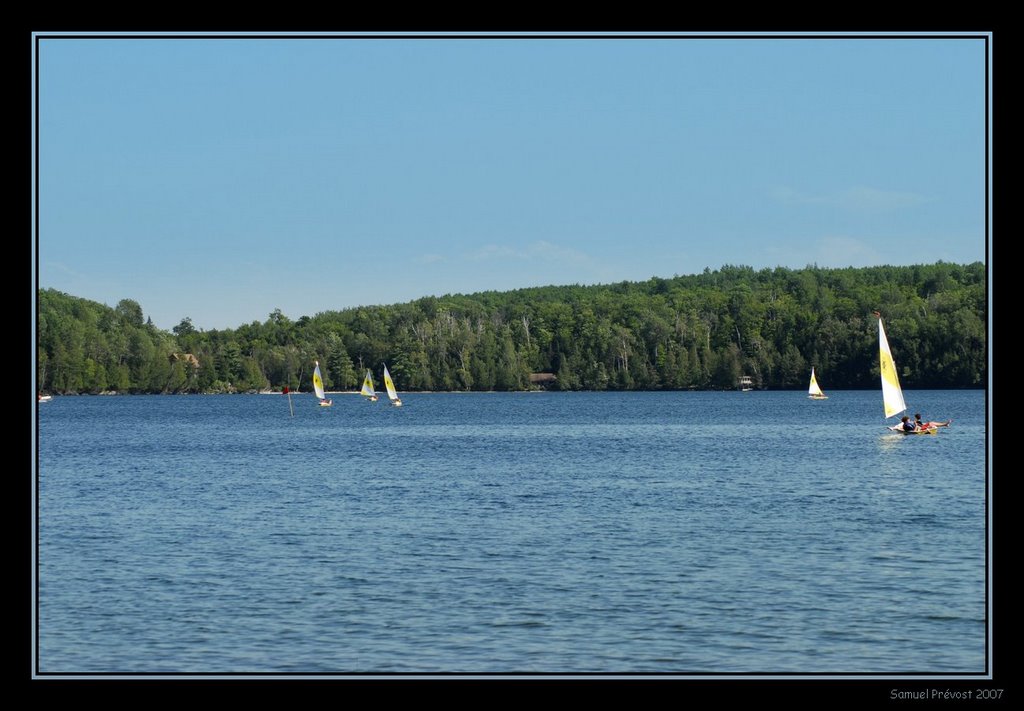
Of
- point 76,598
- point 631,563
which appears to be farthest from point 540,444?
point 76,598

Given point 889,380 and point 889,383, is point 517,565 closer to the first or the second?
point 889,380

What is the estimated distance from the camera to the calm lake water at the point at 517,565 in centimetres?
1808

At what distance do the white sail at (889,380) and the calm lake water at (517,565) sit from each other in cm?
566

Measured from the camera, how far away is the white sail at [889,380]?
62.4 metres

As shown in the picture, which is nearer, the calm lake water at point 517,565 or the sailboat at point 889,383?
the calm lake water at point 517,565

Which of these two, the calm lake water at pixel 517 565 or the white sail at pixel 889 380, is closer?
the calm lake water at pixel 517 565

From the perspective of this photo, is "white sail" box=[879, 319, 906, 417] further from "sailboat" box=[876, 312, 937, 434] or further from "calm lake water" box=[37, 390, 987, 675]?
"calm lake water" box=[37, 390, 987, 675]

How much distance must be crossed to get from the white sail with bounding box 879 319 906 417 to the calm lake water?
5.66 metres

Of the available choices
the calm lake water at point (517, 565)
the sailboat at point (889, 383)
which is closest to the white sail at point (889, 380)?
the sailboat at point (889, 383)

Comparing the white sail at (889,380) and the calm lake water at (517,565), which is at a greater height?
the white sail at (889,380)

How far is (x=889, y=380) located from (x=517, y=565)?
44038 millimetres

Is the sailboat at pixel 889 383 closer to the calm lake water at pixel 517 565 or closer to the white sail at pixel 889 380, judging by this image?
the white sail at pixel 889 380

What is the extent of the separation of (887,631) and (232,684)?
1215cm

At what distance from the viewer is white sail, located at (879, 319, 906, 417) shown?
205 feet
